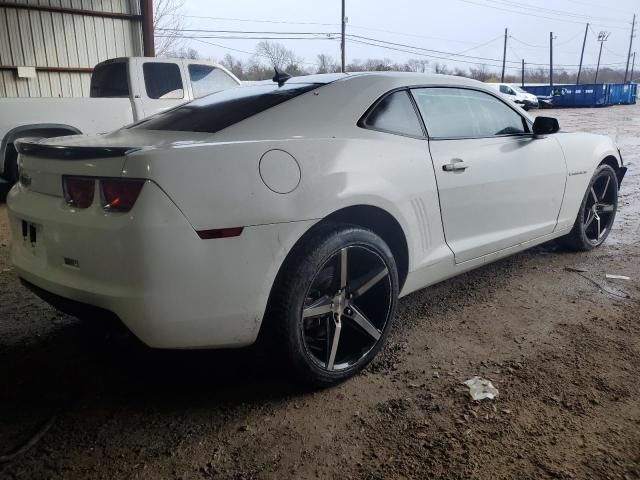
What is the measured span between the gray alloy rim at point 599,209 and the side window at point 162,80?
19.2ft

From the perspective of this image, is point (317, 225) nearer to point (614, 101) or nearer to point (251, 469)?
point (251, 469)

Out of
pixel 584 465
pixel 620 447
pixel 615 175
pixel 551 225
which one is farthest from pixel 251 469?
pixel 615 175

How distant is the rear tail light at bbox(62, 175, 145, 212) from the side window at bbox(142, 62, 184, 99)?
5965 millimetres

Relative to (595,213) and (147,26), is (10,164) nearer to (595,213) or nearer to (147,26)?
(147,26)

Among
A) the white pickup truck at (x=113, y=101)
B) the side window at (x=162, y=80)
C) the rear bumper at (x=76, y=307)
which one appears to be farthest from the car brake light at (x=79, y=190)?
the side window at (x=162, y=80)

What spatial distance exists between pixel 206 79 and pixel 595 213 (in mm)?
5862

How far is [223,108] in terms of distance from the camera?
9.51 ft

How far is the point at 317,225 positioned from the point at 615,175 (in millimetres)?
3647

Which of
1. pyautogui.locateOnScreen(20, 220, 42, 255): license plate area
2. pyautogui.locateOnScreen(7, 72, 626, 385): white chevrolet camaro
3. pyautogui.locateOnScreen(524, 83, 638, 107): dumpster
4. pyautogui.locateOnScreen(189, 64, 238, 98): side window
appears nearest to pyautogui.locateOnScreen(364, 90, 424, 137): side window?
pyautogui.locateOnScreen(7, 72, 626, 385): white chevrolet camaro

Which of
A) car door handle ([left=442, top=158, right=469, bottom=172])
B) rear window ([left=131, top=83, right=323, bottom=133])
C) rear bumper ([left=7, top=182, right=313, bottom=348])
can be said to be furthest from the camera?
car door handle ([left=442, top=158, right=469, bottom=172])

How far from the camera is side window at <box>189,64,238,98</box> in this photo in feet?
26.5

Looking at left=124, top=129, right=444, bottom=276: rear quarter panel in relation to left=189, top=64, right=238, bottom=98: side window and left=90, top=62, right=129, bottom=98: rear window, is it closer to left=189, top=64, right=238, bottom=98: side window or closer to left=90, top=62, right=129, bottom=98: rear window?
left=189, top=64, right=238, bottom=98: side window

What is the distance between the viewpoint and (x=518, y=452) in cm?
211

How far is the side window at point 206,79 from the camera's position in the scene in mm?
8078
